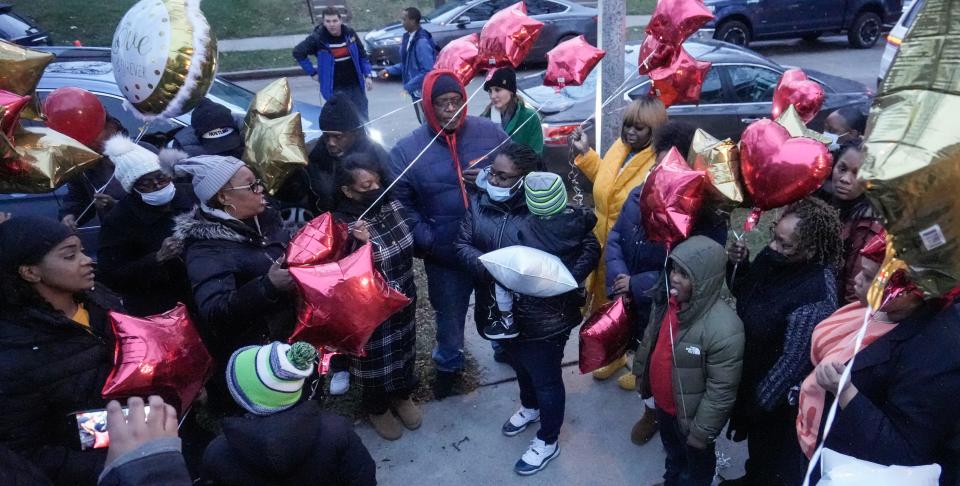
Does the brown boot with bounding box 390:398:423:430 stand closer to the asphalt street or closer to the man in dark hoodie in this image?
the man in dark hoodie

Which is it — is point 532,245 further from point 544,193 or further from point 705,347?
point 705,347

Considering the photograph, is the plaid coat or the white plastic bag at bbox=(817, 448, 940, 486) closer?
the white plastic bag at bbox=(817, 448, 940, 486)

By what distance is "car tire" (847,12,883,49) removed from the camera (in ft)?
43.3

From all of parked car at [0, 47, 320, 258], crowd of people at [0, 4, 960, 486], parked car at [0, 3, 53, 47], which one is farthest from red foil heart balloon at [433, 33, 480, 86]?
parked car at [0, 3, 53, 47]

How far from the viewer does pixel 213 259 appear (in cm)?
282

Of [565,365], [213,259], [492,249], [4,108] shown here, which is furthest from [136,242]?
[565,365]

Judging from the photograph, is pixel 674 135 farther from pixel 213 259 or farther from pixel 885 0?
pixel 885 0

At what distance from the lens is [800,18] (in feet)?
42.1

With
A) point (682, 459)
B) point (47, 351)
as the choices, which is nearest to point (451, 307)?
point (682, 459)

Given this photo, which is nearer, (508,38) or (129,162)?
(129,162)

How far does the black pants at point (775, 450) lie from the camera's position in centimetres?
257

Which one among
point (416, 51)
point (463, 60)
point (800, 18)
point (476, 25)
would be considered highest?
point (463, 60)

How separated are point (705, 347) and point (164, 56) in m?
2.76

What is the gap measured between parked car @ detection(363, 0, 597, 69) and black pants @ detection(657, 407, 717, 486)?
982 cm
